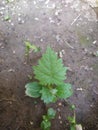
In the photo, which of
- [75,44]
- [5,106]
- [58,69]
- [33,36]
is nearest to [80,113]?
[58,69]

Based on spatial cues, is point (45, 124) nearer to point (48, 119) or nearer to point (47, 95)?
point (48, 119)

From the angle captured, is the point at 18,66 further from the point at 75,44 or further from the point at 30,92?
the point at 75,44

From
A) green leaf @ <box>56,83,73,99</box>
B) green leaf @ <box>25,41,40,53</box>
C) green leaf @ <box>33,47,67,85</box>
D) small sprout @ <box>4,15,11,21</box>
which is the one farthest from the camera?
small sprout @ <box>4,15,11,21</box>

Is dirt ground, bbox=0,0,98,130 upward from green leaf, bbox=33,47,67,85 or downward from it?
downward

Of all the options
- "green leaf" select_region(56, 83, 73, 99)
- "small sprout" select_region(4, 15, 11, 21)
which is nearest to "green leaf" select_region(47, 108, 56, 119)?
"green leaf" select_region(56, 83, 73, 99)

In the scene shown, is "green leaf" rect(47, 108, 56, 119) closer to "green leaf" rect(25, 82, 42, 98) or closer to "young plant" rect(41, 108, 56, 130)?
"young plant" rect(41, 108, 56, 130)

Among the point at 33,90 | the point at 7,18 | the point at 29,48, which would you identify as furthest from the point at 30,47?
the point at 7,18

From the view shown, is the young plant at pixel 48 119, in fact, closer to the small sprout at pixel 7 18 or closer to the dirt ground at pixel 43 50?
the dirt ground at pixel 43 50

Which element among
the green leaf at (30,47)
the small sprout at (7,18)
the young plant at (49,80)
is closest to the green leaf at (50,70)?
the young plant at (49,80)
